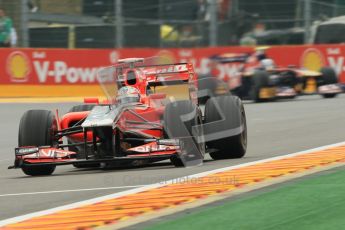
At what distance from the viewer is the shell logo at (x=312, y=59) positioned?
24.3m

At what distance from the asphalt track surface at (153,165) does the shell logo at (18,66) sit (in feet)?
5.08

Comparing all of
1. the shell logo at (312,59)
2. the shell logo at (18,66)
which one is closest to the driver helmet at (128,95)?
the shell logo at (18,66)

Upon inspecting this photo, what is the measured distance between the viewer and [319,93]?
2275cm

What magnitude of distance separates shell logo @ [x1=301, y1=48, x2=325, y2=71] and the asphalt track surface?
143 centimetres

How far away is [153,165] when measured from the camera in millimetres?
11195

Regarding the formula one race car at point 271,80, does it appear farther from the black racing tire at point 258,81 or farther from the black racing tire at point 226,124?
the black racing tire at point 226,124

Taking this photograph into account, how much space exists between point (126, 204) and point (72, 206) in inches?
17.4

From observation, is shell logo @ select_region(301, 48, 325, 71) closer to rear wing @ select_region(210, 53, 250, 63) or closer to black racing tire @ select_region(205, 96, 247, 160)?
rear wing @ select_region(210, 53, 250, 63)

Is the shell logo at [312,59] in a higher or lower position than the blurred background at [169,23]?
lower

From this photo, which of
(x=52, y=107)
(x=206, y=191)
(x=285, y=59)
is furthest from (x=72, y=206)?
(x=285, y=59)

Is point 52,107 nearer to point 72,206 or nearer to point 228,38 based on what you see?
point 228,38

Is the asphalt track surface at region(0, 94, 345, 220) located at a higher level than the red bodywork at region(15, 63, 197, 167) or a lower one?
lower

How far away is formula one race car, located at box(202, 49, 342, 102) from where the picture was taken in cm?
2211

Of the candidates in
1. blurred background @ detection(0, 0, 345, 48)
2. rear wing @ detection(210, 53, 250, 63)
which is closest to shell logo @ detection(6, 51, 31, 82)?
blurred background @ detection(0, 0, 345, 48)
